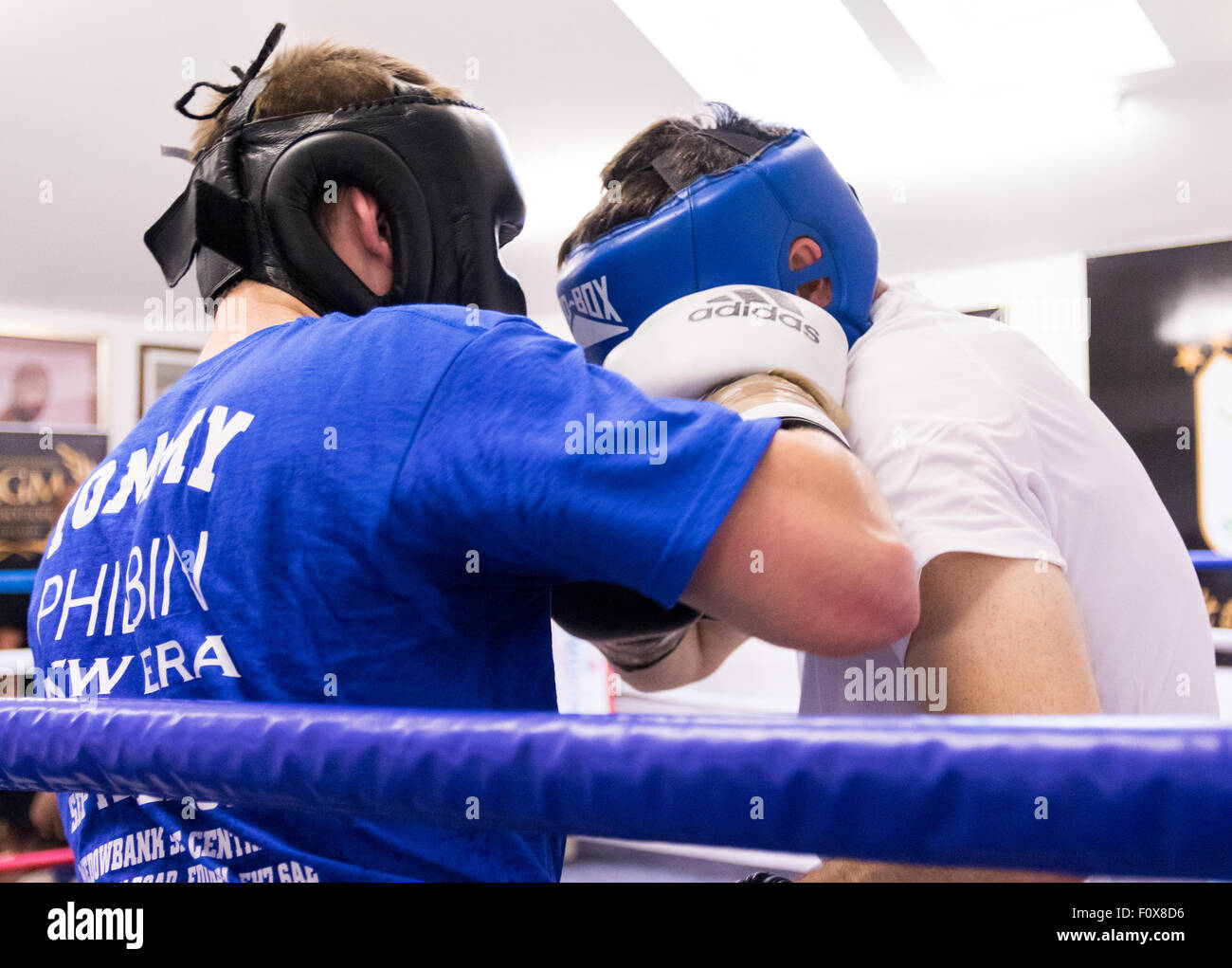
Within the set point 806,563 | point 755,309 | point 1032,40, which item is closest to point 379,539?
point 806,563

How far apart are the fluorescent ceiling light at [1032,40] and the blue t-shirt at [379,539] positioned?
2903 mm

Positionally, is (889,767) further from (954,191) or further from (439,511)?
(954,191)

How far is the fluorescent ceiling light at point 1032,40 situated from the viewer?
3.10 metres

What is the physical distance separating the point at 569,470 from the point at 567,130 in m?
3.78

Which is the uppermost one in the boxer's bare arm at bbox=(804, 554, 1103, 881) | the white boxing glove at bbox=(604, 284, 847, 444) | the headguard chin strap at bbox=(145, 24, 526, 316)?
the headguard chin strap at bbox=(145, 24, 526, 316)

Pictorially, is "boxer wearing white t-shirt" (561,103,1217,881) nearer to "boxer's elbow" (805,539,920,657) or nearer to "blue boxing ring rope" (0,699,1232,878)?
"boxer's elbow" (805,539,920,657)

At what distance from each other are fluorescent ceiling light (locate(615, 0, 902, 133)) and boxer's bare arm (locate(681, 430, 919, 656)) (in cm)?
278

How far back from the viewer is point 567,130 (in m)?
4.11

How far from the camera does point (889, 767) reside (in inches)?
17.1

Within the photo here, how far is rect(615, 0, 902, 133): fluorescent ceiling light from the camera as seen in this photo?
317cm

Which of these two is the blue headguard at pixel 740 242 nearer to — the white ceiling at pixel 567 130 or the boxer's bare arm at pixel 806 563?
the boxer's bare arm at pixel 806 563

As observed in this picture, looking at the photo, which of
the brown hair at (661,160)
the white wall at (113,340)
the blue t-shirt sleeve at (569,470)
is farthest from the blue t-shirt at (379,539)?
the white wall at (113,340)

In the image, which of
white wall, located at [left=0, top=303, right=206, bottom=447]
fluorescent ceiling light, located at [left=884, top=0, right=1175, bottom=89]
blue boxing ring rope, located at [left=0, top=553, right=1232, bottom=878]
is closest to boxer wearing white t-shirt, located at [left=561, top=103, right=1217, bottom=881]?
blue boxing ring rope, located at [left=0, top=553, right=1232, bottom=878]

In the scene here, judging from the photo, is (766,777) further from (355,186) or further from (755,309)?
(355,186)
